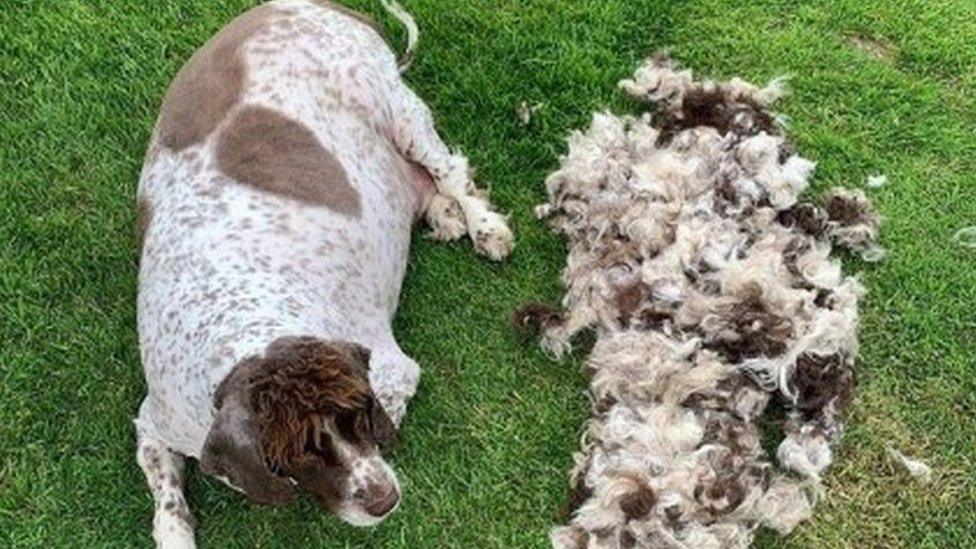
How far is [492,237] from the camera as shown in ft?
15.6

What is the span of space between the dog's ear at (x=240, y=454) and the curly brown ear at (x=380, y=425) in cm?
27

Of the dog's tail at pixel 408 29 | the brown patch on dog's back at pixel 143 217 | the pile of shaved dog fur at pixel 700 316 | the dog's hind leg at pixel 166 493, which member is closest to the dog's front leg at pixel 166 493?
the dog's hind leg at pixel 166 493

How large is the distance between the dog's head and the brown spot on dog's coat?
0.82 metres

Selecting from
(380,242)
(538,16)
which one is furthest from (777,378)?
(538,16)

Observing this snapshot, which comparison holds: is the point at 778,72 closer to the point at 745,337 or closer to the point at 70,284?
the point at 745,337

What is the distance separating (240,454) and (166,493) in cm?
93

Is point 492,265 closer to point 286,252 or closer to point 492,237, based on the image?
point 492,237

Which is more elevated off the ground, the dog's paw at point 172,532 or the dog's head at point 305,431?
the dog's head at point 305,431

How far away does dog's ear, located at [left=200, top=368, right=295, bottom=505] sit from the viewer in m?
3.31

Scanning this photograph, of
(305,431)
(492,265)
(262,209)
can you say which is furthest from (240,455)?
(492,265)

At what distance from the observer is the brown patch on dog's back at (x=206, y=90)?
4289 millimetres

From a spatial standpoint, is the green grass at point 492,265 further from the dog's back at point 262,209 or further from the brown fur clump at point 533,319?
the dog's back at point 262,209

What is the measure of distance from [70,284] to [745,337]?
95.0 inches

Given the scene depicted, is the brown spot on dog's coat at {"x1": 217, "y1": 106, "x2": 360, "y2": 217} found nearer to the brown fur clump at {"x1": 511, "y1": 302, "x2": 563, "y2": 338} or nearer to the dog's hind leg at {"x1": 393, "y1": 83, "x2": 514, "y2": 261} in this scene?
the dog's hind leg at {"x1": 393, "y1": 83, "x2": 514, "y2": 261}
